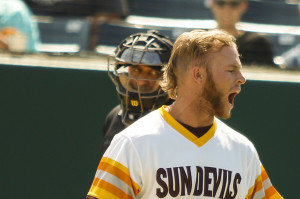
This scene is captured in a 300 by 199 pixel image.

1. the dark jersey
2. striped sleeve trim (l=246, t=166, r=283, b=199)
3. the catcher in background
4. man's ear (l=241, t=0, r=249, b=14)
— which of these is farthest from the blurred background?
striped sleeve trim (l=246, t=166, r=283, b=199)

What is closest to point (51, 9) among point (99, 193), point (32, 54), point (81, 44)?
point (81, 44)

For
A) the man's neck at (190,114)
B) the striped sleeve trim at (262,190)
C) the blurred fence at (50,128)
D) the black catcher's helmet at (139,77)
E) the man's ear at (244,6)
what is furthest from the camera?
the man's ear at (244,6)

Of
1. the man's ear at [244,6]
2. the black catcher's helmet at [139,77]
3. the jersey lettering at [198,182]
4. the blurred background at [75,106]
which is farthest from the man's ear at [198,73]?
the man's ear at [244,6]

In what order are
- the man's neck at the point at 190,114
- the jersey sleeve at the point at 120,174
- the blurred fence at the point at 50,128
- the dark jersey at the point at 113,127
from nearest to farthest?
the jersey sleeve at the point at 120,174 < the man's neck at the point at 190,114 < the dark jersey at the point at 113,127 < the blurred fence at the point at 50,128

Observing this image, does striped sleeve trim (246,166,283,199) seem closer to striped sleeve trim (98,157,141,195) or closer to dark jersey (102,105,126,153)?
striped sleeve trim (98,157,141,195)

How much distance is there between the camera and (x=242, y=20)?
5.68 m

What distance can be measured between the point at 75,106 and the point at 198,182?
7.64 feet

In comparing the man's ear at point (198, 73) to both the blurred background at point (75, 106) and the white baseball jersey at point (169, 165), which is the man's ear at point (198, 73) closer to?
the white baseball jersey at point (169, 165)

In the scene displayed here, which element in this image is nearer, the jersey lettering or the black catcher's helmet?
the jersey lettering

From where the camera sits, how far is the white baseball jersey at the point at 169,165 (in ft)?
8.72

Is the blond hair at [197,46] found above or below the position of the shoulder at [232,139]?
above

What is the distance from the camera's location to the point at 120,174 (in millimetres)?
2654

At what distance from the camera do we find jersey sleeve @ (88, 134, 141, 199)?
265 cm

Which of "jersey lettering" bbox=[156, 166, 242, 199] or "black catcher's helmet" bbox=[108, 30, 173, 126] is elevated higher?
"black catcher's helmet" bbox=[108, 30, 173, 126]
